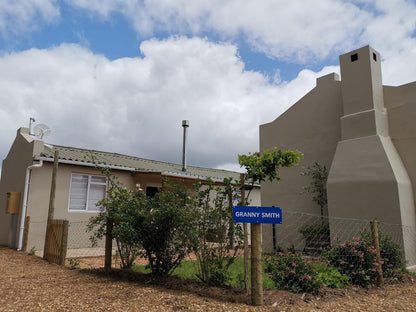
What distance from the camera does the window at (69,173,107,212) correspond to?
11078 mm

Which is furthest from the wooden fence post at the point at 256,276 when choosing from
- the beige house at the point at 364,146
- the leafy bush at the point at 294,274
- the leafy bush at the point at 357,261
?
the beige house at the point at 364,146

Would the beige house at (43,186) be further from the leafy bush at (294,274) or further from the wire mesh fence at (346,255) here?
the leafy bush at (294,274)

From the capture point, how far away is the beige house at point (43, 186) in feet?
33.4

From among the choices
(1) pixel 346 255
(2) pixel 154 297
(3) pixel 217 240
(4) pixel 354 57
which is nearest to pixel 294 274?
(3) pixel 217 240

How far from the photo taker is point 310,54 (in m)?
8.85

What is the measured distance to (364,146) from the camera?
8414mm

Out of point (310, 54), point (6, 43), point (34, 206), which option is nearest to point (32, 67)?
point (6, 43)

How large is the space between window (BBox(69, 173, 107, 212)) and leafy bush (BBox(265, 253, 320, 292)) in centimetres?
788

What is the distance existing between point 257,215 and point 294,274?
1383mm

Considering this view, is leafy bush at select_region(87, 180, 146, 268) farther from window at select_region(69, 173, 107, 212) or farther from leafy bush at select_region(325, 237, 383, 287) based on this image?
window at select_region(69, 173, 107, 212)

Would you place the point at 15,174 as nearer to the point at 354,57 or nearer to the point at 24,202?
the point at 24,202

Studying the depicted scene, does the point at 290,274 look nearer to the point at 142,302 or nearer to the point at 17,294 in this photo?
the point at 142,302

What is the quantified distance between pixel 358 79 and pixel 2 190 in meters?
13.6

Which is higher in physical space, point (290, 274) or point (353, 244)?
point (353, 244)
